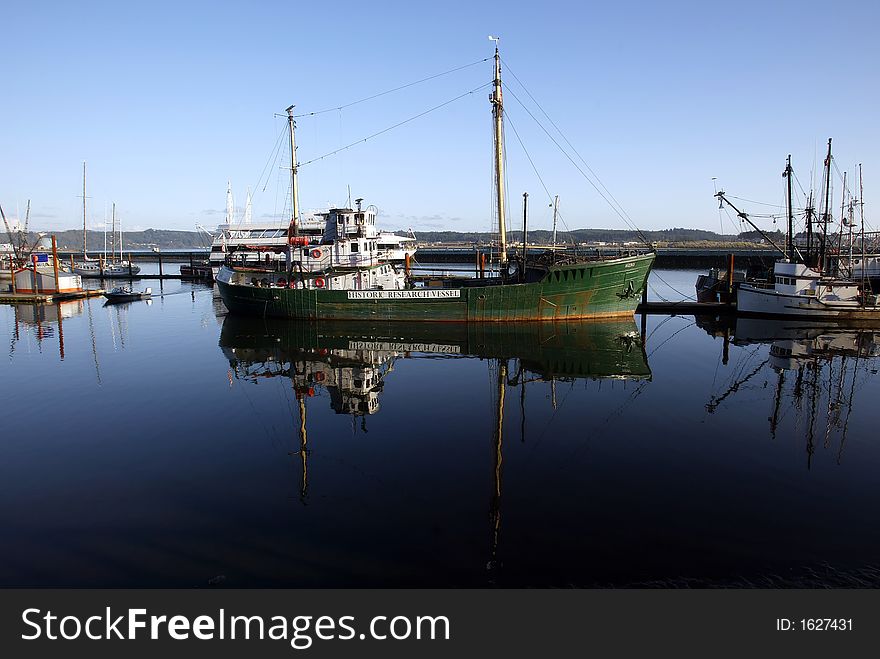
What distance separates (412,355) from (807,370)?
16.7m

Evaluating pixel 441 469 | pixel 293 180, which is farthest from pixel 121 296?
pixel 441 469

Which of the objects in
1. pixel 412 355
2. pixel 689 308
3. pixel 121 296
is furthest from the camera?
pixel 121 296

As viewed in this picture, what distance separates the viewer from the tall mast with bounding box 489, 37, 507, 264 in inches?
1339

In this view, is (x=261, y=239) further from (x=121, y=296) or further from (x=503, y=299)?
(x=503, y=299)

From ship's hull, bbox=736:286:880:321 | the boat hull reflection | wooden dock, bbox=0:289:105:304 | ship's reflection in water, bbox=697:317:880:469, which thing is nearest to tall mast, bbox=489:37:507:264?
the boat hull reflection

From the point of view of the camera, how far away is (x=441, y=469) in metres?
11.7

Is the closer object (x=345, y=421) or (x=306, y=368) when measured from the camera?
(x=345, y=421)

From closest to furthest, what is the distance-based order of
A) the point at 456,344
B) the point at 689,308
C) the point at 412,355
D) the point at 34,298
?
the point at 412,355 → the point at 456,344 → the point at 689,308 → the point at 34,298

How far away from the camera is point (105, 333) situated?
30.9 m

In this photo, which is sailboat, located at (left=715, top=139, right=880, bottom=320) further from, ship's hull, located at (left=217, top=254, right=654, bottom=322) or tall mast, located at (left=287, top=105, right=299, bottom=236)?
tall mast, located at (left=287, top=105, right=299, bottom=236)
